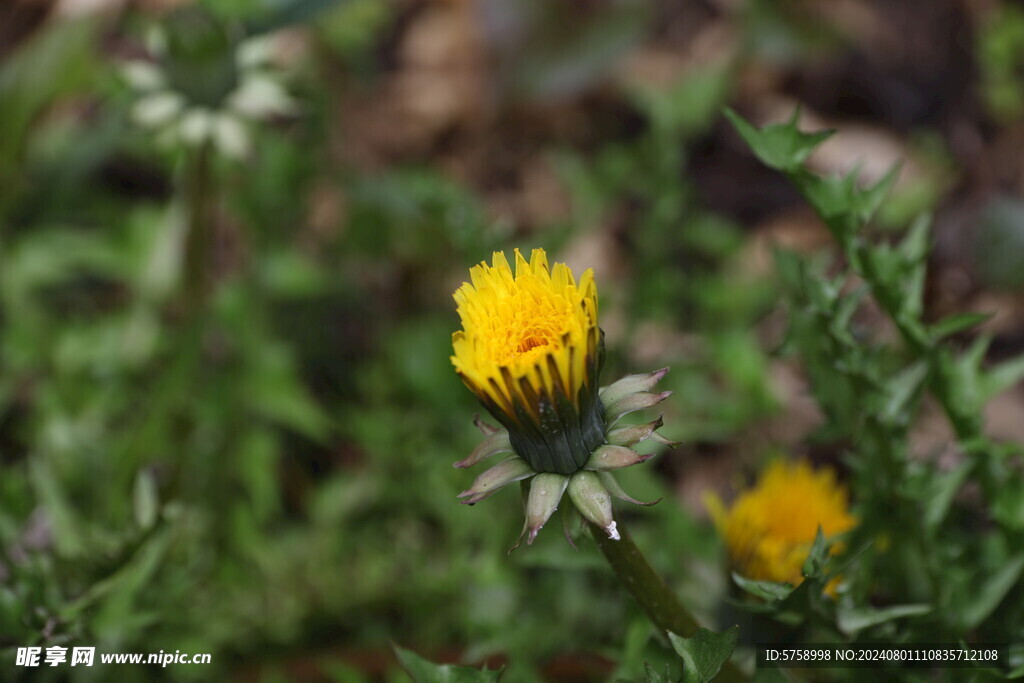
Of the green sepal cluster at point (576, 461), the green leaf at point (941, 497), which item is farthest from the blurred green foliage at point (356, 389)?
the green sepal cluster at point (576, 461)

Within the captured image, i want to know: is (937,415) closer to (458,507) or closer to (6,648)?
(458,507)

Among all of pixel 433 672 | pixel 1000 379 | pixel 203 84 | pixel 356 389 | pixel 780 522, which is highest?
pixel 203 84

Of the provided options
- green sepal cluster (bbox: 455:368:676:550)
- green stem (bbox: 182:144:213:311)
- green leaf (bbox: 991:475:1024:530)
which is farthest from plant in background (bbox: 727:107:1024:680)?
green stem (bbox: 182:144:213:311)

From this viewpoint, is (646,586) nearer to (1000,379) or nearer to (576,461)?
(576,461)

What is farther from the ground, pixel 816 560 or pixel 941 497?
pixel 816 560

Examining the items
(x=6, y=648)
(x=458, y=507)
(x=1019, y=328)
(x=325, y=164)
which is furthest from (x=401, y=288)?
(x=1019, y=328)

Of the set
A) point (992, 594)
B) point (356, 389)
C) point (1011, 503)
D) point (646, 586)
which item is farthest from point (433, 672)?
point (356, 389)
